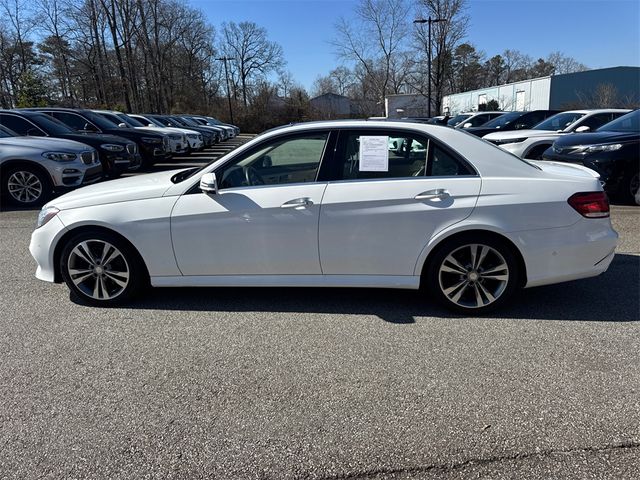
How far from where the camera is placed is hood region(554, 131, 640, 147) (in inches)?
295

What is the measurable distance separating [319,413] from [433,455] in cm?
66

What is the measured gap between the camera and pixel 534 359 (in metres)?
3.03

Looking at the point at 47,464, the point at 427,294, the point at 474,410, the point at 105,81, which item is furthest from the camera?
the point at 105,81

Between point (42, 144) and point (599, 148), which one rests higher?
point (42, 144)

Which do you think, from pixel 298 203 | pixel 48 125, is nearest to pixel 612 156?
pixel 298 203

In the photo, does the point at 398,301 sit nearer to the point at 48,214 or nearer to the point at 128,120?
the point at 48,214

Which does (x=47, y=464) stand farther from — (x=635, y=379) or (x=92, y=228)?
(x=635, y=379)

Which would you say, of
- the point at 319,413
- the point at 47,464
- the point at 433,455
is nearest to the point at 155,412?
the point at 47,464

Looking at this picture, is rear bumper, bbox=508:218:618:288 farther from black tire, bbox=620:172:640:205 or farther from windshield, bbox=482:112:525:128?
windshield, bbox=482:112:525:128

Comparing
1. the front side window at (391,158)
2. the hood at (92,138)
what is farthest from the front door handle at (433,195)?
the hood at (92,138)

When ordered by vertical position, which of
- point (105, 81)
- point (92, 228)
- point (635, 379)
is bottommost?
point (635, 379)

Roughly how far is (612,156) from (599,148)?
24cm

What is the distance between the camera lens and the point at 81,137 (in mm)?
10734

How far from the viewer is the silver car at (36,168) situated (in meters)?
8.36
